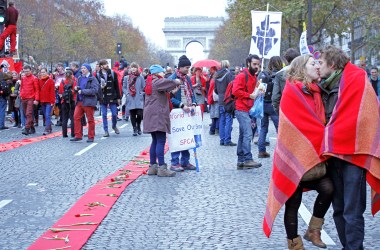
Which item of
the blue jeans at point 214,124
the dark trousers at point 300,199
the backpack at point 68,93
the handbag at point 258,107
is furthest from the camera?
the blue jeans at point 214,124

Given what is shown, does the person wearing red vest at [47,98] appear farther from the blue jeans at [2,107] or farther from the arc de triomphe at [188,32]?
the arc de triomphe at [188,32]

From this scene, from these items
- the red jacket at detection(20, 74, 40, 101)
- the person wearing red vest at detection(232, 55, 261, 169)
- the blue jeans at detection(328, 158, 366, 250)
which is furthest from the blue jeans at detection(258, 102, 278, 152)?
the red jacket at detection(20, 74, 40, 101)

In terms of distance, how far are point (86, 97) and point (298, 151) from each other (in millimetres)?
12697

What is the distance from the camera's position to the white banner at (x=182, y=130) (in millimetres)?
12680

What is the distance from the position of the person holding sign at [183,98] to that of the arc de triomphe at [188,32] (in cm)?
15159

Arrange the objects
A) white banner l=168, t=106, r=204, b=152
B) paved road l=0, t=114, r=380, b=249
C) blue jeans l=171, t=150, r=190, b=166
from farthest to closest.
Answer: blue jeans l=171, t=150, r=190, b=166 < white banner l=168, t=106, r=204, b=152 < paved road l=0, t=114, r=380, b=249

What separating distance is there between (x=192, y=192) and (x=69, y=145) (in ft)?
26.9

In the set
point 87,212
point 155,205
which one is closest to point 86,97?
point 155,205

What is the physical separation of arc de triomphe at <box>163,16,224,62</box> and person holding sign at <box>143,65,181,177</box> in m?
152

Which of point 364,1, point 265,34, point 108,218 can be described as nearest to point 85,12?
point 364,1

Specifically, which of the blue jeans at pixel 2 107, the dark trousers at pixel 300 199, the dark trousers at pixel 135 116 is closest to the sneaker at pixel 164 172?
the dark trousers at pixel 300 199

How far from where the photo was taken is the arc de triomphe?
16438cm

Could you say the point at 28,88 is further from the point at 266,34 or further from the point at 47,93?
the point at 266,34

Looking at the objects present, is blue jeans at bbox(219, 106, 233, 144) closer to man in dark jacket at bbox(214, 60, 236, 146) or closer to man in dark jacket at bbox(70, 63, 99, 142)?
man in dark jacket at bbox(214, 60, 236, 146)
